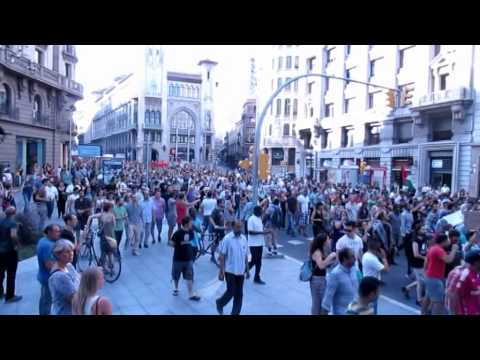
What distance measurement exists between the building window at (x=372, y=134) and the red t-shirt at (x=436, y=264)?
3187cm

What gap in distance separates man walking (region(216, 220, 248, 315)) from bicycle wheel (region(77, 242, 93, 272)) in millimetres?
4130

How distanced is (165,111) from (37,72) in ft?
175

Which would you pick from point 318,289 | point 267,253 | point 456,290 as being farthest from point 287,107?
point 456,290

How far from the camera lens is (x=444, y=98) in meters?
28.1

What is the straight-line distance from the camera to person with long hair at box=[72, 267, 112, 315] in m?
3.73

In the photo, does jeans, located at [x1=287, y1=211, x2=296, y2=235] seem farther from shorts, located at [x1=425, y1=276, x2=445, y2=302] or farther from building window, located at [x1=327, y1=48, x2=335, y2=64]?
building window, located at [x1=327, y1=48, x2=335, y2=64]

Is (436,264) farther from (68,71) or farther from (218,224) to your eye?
(68,71)

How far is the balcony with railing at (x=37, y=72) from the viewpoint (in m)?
26.2

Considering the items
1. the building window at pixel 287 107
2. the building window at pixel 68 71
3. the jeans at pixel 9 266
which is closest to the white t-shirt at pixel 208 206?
the jeans at pixel 9 266

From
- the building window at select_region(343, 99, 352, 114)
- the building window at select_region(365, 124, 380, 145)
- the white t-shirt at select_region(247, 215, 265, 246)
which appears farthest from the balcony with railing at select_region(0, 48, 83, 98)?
the building window at select_region(365, 124, 380, 145)
